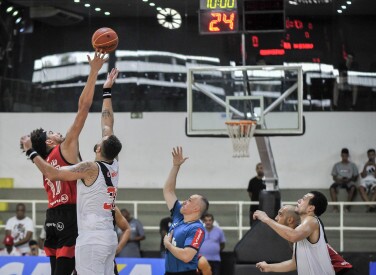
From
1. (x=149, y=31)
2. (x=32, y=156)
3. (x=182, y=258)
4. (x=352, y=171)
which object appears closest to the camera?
(x=32, y=156)

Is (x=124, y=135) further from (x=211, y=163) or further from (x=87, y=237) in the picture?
(x=87, y=237)

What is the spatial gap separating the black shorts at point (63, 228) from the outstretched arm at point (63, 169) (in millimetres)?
633

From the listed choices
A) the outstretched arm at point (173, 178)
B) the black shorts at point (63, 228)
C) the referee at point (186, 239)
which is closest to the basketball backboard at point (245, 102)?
the outstretched arm at point (173, 178)

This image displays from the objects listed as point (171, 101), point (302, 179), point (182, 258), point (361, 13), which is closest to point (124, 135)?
point (171, 101)

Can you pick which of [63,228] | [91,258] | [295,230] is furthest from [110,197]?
[295,230]

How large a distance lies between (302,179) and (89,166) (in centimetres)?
1097

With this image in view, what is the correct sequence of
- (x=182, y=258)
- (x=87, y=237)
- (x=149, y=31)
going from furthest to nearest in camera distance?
(x=149, y=31) < (x=182, y=258) < (x=87, y=237)

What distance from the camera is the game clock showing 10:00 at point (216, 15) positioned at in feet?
40.8

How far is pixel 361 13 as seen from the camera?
17.3 m

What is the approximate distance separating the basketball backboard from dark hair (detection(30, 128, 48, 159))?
16.0ft

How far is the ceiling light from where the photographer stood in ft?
57.6

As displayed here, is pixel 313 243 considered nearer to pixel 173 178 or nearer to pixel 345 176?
pixel 173 178

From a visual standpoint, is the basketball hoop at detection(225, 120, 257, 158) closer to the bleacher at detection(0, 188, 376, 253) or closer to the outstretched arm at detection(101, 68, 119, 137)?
the bleacher at detection(0, 188, 376, 253)

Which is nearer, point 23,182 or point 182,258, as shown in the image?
point 182,258
